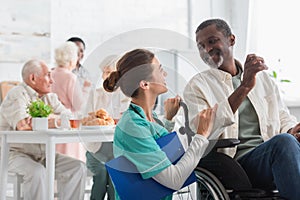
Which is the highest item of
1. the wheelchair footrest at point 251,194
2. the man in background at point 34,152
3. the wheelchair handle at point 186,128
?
the wheelchair handle at point 186,128

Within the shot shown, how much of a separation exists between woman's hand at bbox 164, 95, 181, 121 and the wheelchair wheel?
0.30 metres

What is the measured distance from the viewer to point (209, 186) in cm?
198

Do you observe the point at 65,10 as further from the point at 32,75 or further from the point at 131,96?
the point at 131,96

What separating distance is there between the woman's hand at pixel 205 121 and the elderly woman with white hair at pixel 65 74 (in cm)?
205

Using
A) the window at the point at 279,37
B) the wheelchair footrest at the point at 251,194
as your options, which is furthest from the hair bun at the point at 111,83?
the window at the point at 279,37

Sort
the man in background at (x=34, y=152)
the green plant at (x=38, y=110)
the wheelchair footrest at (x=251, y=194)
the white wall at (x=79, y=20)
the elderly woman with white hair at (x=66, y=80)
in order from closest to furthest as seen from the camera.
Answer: the wheelchair footrest at (x=251, y=194)
the green plant at (x=38, y=110)
the man in background at (x=34, y=152)
the elderly woman with white hair at (x=66, y=80)
the white wall at (x=79, y=20)

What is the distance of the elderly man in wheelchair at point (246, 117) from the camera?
6.14 ft

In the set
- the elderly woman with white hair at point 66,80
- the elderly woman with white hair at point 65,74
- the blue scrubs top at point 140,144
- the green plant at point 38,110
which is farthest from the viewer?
the elderly woman with white hair at point 65,74

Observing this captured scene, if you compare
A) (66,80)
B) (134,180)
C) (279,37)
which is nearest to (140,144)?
(134,180)

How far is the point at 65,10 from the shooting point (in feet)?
16.7

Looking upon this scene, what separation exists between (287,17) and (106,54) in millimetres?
3504

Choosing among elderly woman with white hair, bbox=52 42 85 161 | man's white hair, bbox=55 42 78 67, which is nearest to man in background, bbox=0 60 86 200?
elderly woman with white hair, bbox=52 42 85 161

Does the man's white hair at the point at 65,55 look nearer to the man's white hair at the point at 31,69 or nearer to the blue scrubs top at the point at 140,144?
the man's white hair at the point at 31,69

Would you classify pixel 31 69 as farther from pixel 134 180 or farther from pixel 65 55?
pixel 134 180
